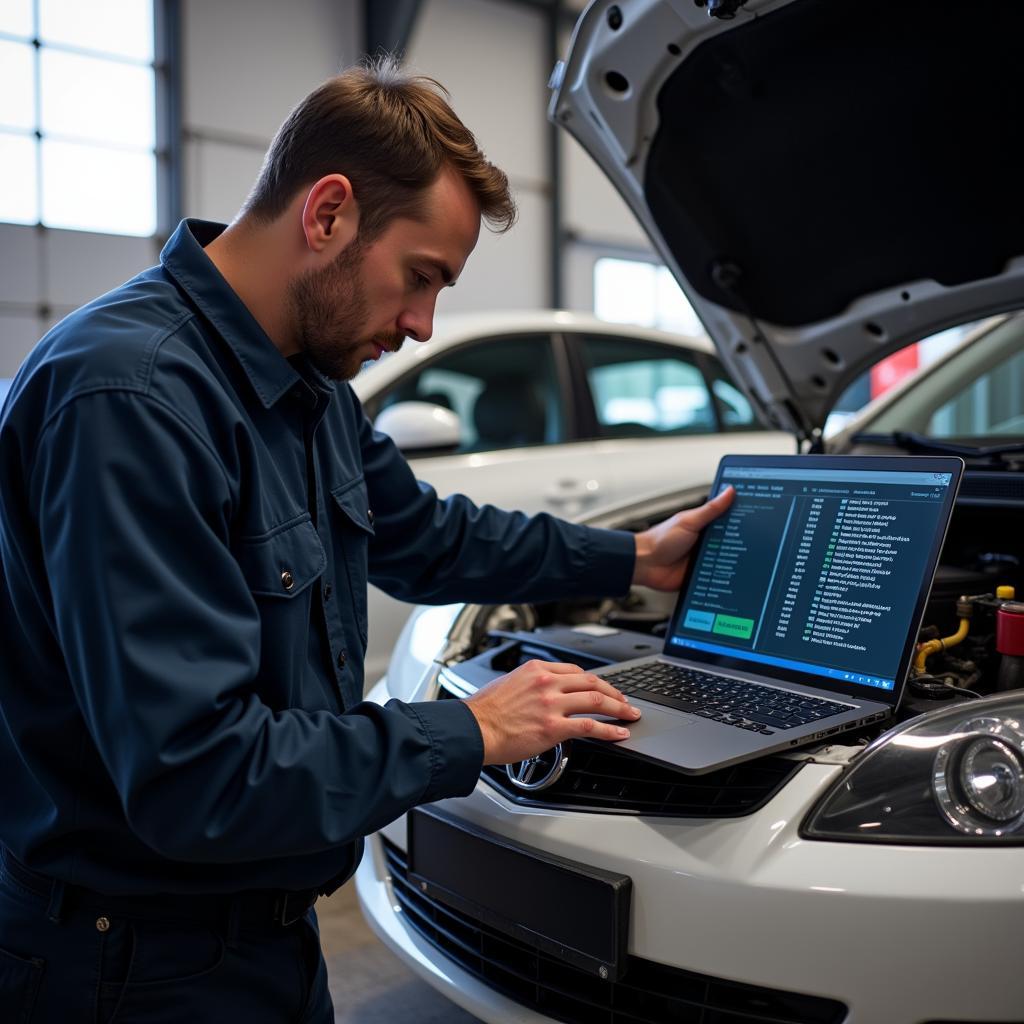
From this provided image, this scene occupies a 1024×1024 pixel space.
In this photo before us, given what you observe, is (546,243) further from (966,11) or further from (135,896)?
(135,896)

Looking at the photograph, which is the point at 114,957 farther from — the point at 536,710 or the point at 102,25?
the point at 102,25

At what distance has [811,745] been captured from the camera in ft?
4.02

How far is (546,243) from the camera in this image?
8883 mm

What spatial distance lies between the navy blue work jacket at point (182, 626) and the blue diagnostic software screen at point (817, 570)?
1.81 ft

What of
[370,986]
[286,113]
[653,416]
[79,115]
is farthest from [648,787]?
[286,113]

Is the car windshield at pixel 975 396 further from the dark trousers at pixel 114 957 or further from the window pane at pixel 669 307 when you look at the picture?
the window pane at pixel 669 307

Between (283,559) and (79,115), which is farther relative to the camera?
(79,115)

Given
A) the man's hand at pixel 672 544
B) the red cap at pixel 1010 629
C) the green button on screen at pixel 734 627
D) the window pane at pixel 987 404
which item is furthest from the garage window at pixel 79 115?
the red cap at pixel 1010 629

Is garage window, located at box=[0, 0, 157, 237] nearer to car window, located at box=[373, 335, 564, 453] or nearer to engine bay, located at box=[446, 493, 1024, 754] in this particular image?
car window, located at box=[373, 335, 564, 453]

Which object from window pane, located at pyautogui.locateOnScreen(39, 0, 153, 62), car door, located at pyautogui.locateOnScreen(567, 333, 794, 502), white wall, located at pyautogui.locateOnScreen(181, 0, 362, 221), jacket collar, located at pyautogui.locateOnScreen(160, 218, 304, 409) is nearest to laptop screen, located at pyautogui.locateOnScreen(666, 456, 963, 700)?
jacket collar, located at pyautogui.locateOnScreen(160, 218, 304, 409)

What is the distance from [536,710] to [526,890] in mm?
287

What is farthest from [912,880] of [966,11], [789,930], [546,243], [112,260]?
[546,243]

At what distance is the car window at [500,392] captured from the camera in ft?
10.5

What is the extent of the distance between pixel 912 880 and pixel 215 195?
6.83 meters
